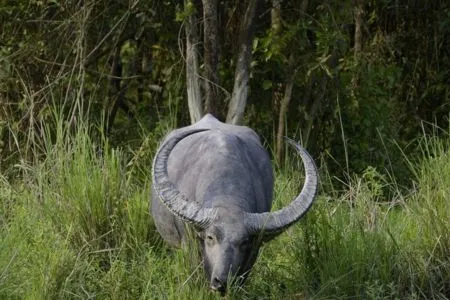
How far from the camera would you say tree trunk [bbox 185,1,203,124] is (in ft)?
27.8

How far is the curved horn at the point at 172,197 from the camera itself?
5.78 m

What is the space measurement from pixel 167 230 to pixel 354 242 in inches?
40.1

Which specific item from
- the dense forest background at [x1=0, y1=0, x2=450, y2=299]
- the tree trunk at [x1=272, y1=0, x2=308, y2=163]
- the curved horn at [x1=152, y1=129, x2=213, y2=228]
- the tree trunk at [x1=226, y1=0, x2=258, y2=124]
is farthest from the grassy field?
the tree trunk at [x1=272, y1=0, x2=308, y2=163]

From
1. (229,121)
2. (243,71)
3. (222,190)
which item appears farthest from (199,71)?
(222,190)

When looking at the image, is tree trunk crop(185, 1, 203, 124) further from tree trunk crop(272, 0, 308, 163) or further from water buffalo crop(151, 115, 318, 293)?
water buffalo crop(151, 115, 318, 293)

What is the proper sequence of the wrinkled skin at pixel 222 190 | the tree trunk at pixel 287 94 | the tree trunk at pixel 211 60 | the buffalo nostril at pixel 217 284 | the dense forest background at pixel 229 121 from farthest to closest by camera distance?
1. the tree trunk at pixel 287 94
2. the tree trunk at pixel 211 60
3. the dense forest background at pixel 229 121
4. the wrinkled skin at pixel 222 190
5. the buffalo nostril at pixel 217 284

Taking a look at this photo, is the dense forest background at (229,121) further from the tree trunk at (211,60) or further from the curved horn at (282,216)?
the curved horn at (282,216)

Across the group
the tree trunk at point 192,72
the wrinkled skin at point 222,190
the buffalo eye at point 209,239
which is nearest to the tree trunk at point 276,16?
the tree trunk at point 192,72

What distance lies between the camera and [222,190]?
599cm

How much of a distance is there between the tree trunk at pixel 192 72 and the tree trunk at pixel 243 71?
0.24m

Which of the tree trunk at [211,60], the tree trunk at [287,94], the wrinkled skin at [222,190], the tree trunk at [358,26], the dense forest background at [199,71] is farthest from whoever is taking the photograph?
the tree trunk at [358,26]

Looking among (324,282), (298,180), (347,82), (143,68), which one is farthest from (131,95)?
(324,282)

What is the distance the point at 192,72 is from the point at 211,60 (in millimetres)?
171

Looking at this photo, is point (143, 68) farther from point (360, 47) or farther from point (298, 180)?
point (298, 180)
